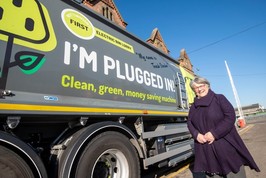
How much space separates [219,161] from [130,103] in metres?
1.74

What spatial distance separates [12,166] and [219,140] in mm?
2133

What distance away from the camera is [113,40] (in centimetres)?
377

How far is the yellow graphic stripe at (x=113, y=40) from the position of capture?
3.49 metres

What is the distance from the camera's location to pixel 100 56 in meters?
3.30

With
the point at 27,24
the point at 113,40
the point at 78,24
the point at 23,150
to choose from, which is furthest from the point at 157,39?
the point at 23,150

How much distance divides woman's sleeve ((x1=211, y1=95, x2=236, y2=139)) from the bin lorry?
137cm

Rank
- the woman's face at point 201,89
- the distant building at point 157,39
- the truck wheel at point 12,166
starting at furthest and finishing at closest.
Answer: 1. the distant building at point 157,39
2. the woman's face at point 201,89
3. the truck wheel at point 12,166

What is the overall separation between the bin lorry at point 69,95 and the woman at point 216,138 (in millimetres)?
1145

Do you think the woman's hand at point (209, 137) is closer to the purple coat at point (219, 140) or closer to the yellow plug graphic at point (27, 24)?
the purple coat at point (219, 140)

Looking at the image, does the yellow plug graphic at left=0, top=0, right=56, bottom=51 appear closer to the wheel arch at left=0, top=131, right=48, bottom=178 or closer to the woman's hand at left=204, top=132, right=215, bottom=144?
the wheel arch at left=0, top=131, right=48, bottom=178

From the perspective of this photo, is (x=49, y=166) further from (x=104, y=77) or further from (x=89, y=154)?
(x=104, y=77)

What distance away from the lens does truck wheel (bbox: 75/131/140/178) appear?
262cm

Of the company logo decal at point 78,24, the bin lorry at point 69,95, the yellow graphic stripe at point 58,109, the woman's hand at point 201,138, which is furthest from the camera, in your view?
the company logo decal at point 78,24

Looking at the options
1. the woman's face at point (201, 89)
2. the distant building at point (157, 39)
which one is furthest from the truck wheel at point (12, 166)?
the distant building at point (157, 39)
